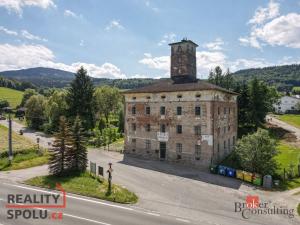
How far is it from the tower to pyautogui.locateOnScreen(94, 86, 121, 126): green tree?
34474 millimetres

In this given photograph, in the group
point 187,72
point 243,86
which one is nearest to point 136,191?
point 187,72

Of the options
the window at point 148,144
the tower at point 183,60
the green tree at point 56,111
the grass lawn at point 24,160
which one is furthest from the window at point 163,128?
the green tree at point 56,111

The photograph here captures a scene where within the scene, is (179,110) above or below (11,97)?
below

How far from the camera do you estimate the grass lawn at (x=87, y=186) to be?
2309cm

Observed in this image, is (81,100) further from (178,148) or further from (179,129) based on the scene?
(178,148)

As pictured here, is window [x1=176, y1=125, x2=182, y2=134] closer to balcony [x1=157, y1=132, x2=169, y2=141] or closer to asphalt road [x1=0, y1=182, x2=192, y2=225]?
balcony [x1=157, y1=132, x2=169, y2=141]

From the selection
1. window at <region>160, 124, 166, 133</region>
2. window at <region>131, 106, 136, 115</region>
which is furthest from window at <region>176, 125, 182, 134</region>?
window at <region>131, 106, 136, 115</region>

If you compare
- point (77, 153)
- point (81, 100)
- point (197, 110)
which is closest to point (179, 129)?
point (197, 110)

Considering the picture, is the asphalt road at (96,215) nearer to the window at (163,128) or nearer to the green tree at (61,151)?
the green tree at (61,151)

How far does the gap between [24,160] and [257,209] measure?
2832cm

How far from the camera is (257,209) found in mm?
22922

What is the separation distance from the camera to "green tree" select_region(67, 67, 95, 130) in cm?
6328

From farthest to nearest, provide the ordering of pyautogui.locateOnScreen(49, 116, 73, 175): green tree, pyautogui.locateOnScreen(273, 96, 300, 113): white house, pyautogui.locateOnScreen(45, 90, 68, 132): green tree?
pyautogui.locateOnScreen(273, 96, 300, 113): white house → pyautogui.locateOnScreen(45, 90, 68, 132): green tree → pyautogui.locateOnScreen(49, 116, 73, 175): green tree

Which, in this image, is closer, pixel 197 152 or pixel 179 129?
pixel 197 152
